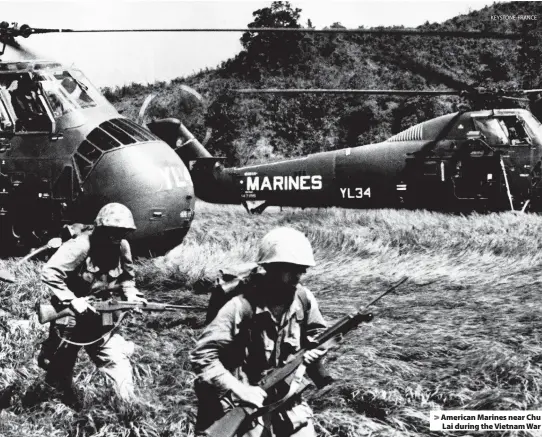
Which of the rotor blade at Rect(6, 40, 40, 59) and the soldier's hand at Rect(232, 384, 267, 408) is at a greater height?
the rotor blade at Rect(6, 40, 40, 59)

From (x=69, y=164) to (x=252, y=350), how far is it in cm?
620

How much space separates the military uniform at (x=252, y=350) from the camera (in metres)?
3.44

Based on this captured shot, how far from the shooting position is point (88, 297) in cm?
518

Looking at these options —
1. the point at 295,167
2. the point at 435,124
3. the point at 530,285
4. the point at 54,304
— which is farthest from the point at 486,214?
the point at 54,304

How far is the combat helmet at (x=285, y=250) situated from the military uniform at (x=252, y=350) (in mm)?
150

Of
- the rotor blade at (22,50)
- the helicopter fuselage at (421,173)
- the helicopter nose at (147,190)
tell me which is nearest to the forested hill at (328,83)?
the helicopter fuselage at (421,173)

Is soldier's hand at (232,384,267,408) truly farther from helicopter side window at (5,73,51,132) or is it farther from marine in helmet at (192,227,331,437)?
helicopter side window at (5,73,51,132)

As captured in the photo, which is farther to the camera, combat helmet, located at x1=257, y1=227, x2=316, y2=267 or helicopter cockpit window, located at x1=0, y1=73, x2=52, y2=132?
helicopter cockpit window, located at x1=0, y1=73, x2=52, y2=132

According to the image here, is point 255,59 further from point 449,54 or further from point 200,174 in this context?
point 200,174

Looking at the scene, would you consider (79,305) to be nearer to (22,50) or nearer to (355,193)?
(22,50)

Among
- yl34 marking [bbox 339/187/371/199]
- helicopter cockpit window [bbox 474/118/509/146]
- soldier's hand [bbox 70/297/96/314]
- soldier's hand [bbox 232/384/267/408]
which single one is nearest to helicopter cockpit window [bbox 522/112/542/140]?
helicopter cockpit window [bbox 474/118/509/146]

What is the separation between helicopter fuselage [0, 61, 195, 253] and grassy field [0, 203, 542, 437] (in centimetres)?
69

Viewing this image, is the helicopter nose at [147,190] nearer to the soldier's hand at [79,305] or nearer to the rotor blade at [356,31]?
the rotor blade at [356,31]

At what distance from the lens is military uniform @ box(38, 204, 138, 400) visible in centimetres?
504
